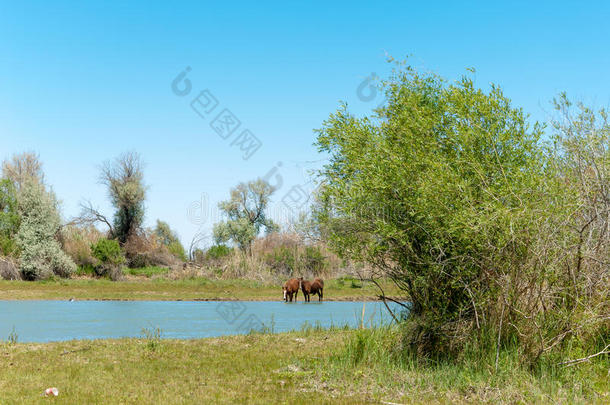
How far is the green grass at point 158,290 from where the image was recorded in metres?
33.3

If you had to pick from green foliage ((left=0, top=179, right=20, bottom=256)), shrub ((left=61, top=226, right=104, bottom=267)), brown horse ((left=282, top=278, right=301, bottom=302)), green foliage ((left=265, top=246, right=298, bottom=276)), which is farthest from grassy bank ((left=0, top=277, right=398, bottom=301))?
green foliage ((left=0, top=179, right=20, bottom=256))

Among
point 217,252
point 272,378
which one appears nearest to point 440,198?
point 272,378

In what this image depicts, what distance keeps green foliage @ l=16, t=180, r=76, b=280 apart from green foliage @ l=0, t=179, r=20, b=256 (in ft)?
3.71

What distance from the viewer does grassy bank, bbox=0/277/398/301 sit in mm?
33312

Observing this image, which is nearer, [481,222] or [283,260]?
[481,222]

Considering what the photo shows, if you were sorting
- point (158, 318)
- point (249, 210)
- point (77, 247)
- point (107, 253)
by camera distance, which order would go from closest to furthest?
point (158, 318), point (107, 253), point (77, 247), point (249, 210)

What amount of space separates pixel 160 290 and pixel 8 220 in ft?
55.3

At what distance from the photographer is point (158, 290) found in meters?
37.1

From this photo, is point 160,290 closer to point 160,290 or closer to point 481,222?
point 160,290

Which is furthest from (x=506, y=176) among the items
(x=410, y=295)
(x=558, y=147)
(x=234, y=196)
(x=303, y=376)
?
(x=234, y=196)

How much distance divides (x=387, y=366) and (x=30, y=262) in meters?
35.0

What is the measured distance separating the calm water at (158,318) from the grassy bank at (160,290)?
2465 mm

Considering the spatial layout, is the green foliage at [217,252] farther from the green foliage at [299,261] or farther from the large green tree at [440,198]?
the large green tree at [440,198]

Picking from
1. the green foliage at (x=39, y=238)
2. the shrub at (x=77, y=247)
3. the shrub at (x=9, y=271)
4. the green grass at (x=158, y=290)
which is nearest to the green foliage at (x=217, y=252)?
the green grass at (x=158, y=290)
